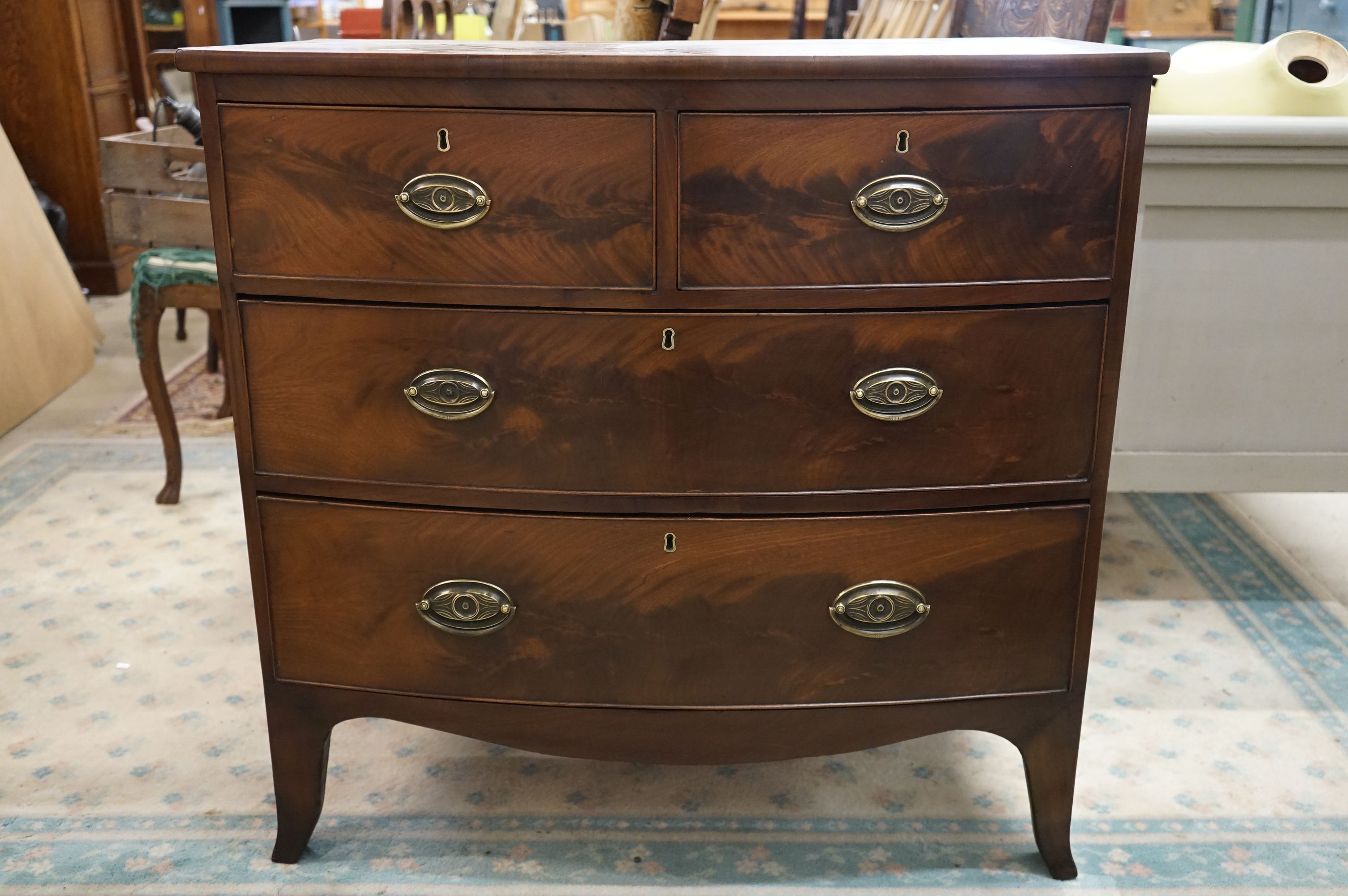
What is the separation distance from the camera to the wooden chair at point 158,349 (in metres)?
2.51

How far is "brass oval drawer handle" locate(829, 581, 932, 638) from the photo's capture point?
132 cm

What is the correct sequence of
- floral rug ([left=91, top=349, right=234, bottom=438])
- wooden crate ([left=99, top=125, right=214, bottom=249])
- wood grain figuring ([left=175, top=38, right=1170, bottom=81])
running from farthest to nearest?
floral rug ([left=91, top=349, right=234, bottom=438]) → wooden crate ([left=99, top=125, right=214, bottom=249]) → wood grain figuring ([left=175, top=38, right=1170, bottom=81])

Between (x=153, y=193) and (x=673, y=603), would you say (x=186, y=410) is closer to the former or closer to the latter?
(x=153, y=193)

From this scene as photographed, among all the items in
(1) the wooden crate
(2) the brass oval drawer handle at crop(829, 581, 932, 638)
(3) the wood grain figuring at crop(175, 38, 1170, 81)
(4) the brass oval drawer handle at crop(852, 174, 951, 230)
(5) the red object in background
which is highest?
(3) the wood grain figuring at crop(175, 38, 1170, 81)

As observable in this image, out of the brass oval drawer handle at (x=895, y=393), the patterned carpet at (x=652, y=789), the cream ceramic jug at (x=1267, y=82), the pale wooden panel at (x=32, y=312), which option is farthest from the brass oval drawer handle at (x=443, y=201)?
the pale wooden panel at (x=32, y=312)

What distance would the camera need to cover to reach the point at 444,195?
1191mm

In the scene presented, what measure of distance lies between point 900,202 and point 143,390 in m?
2.69

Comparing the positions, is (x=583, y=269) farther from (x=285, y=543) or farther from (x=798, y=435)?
(x=285, y=543)

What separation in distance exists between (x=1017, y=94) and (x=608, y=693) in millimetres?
767

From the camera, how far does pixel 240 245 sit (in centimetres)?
124

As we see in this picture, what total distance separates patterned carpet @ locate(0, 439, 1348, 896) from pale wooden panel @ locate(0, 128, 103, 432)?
1.13 m

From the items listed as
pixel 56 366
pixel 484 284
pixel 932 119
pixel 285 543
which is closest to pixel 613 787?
Result: pixel 285 543

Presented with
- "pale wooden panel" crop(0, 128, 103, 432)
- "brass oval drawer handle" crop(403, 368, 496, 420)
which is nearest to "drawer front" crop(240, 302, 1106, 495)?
"brass oval drawer handle" crop(403, 368, 496, 420)

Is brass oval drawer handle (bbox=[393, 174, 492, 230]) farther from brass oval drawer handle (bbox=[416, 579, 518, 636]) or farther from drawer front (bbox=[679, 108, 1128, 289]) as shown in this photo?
brass oval drawer handle (bbox=[416, 579, 518, 636])
